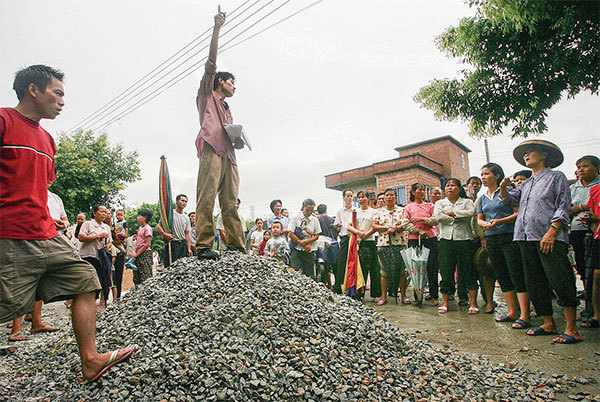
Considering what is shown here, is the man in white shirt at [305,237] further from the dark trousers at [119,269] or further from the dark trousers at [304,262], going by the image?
the dark trousers at [119,269]

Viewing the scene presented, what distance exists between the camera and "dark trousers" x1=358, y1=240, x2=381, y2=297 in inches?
239

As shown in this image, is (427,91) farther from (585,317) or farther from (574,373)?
(574,373)

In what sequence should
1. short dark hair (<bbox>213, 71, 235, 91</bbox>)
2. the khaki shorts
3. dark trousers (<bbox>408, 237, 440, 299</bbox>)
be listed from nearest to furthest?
the khaki shorts
short dark hair (<bbox>213, 71, 235, 91</bbox>)
dark trousers (<bbox>408, 237, 440, 299</bbox>)

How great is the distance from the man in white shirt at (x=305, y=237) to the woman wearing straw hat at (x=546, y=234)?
133 inches

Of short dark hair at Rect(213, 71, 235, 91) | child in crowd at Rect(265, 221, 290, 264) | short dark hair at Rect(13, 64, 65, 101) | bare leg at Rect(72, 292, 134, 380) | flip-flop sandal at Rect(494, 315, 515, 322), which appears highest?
short dark hair at Rect(213, 71, 235, 91)

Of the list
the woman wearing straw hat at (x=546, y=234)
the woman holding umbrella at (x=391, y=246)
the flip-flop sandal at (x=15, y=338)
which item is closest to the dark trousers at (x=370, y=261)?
the woman holding umbrella at (x=391, y=246)

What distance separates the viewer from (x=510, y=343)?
3662mm

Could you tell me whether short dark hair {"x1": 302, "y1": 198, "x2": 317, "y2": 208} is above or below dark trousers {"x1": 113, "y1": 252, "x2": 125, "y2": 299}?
above

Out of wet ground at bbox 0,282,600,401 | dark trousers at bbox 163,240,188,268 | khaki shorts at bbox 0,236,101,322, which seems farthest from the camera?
dark trousers at bbox 163,240,188,268

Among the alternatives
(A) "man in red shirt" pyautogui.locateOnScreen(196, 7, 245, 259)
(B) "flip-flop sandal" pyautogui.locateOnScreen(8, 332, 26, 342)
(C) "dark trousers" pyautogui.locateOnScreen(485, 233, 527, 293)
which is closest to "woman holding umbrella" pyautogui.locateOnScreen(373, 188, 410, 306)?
(C) "dark trousers" pyautogui.locateOnScreen(485, 233, 527, 293)

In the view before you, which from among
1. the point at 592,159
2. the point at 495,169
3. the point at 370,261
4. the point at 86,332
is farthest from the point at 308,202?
the point at 86,332

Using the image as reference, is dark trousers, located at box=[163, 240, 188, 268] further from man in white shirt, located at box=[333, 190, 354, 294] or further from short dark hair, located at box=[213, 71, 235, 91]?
short dark hair, located at box=[213, 71, 235, 91]

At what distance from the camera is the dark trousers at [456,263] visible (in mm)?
5004

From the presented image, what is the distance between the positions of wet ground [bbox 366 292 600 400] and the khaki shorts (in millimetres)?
3594
